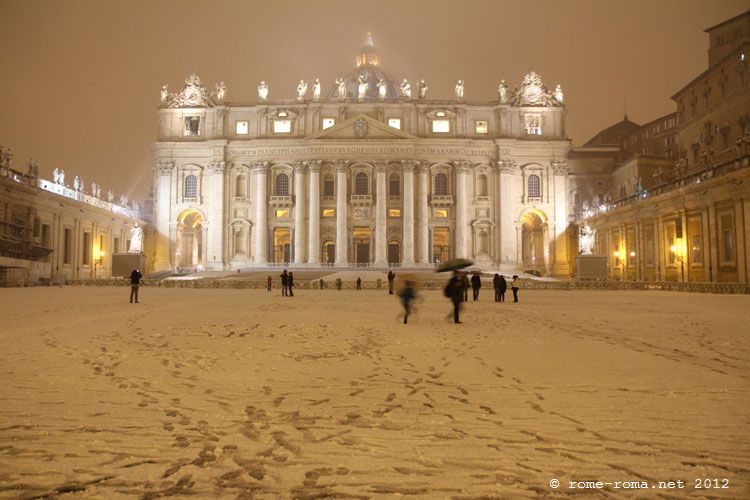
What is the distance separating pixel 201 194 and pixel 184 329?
4966 cm

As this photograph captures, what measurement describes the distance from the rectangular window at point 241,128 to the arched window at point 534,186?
32.0 metres

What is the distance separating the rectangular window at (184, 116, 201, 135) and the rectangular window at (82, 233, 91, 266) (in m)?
17.4

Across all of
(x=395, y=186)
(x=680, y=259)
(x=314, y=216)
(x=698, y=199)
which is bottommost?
(x=680, y=259)

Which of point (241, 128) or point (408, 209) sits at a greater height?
point (241, 128)

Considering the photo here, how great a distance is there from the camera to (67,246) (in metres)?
45.5

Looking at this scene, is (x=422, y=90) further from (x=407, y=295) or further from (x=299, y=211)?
(x=407, y=295)

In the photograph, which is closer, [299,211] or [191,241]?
[299,211]

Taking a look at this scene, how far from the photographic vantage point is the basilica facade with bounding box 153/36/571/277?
56.9 meters

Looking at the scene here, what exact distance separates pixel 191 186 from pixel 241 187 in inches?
233

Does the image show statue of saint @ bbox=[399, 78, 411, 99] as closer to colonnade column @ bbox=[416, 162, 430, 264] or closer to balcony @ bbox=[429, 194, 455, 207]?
colonnade column @ bbox=[416, 162, 430, 264]

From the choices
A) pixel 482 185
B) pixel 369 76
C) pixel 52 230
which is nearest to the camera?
pixel 52 230

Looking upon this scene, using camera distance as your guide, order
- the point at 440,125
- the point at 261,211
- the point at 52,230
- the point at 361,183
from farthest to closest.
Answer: the point at 440,125
the point at 361,183
the point at 261,211
the point at 52,230

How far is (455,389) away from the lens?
22.2ft

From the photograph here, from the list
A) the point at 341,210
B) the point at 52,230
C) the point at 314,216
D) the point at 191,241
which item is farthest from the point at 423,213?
the point at 52,230
